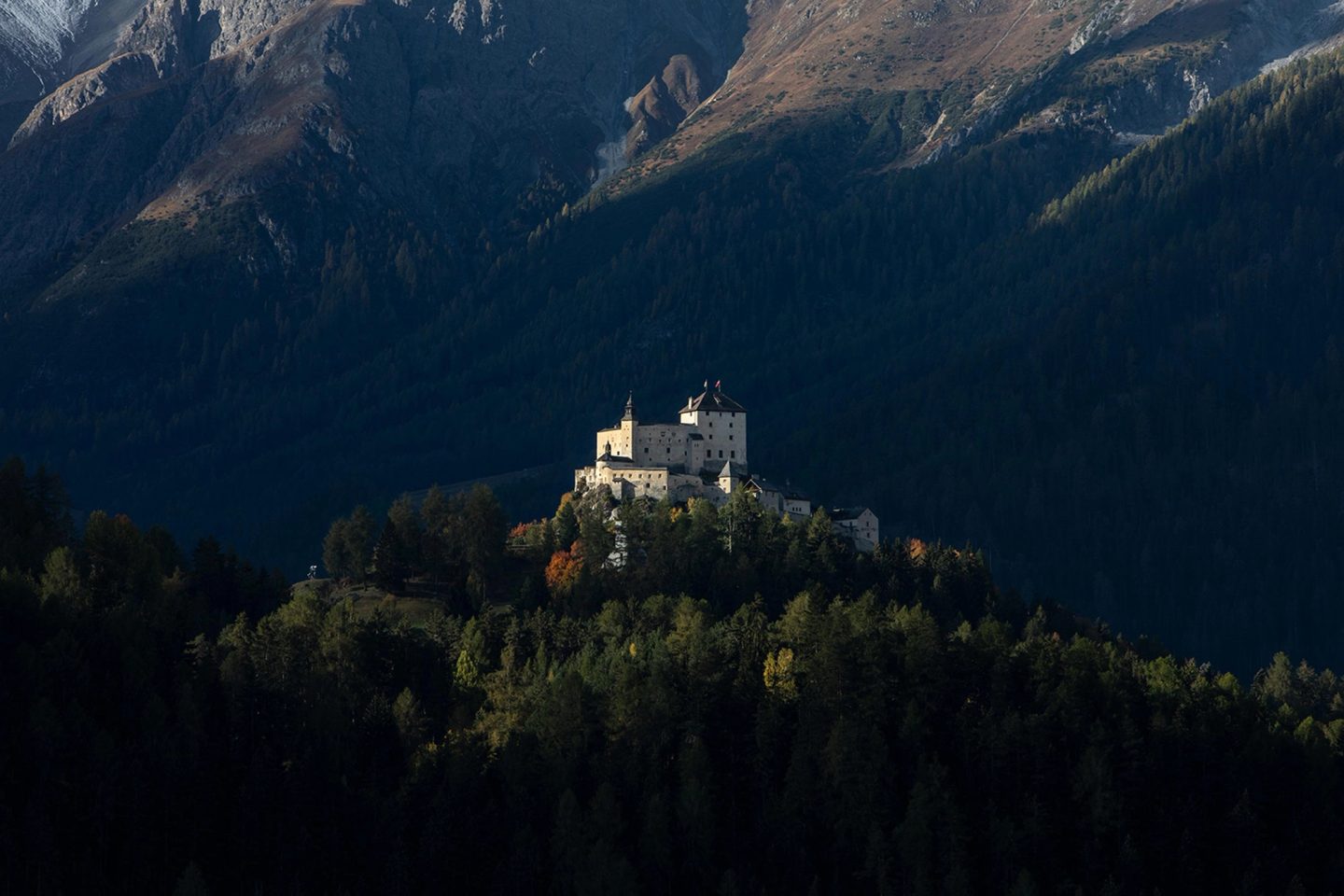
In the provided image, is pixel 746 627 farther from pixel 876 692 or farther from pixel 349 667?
pixel 349 667

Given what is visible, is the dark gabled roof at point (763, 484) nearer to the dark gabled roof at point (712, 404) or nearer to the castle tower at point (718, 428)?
the castle tower at point (718, 428)

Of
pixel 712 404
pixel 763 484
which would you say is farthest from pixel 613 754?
pixel 712 404

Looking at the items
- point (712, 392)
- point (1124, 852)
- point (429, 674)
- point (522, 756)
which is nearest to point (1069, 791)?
point (1124, 852)

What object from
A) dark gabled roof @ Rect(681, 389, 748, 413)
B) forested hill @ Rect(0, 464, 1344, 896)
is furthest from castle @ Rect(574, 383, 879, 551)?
forested hill @ Rect(0, 464, 1344, 896)

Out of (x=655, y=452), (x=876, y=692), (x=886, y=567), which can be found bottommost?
(x=876, y=692)

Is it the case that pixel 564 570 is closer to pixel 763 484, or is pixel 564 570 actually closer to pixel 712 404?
pixel 763 484

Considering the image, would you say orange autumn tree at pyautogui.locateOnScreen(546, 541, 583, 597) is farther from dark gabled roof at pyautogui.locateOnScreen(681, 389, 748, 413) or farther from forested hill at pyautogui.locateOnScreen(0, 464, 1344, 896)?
dark gabled roof at pyautogui.locateOnScreen(681, 389, 748, 413)
